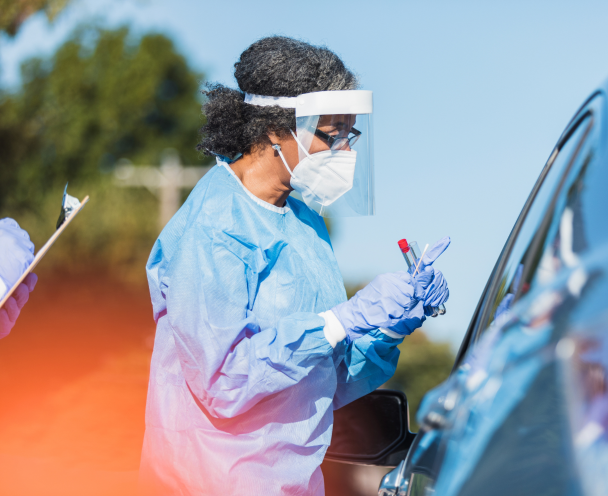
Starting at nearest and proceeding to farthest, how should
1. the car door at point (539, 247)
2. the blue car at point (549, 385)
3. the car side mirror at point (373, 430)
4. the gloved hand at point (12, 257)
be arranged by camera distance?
the blue car at point (549, 385), the car door at point (539, 247), the gloved hand at point (12, 257), the car side mirror at point (373, 430)

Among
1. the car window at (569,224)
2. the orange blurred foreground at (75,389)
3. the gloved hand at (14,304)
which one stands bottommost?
the orange blurred foreground at (75,389)

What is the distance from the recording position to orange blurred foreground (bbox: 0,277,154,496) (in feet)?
16.4

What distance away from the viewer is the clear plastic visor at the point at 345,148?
2.04m

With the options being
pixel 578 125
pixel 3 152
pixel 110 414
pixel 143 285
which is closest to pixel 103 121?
pixel 3 152

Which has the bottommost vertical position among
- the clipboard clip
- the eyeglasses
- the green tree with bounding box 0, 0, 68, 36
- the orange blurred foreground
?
the orange blurred foreground

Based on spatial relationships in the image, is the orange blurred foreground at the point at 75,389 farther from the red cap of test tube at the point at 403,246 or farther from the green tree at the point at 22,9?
the green tree at the point at 22,9

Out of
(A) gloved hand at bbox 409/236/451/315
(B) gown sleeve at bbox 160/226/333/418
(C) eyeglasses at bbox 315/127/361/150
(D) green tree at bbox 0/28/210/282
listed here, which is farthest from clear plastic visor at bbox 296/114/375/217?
(D) green tree at bbox 0/28/210/282

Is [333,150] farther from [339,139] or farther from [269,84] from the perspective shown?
[269,84]

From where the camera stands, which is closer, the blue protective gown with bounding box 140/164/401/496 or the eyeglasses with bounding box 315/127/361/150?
the blue protective gown with bounding box 140/164/401/496

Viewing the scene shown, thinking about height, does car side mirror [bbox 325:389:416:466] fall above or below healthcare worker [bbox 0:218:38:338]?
below

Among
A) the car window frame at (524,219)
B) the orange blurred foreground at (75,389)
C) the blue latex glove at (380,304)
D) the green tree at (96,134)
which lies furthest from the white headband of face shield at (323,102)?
the green tree at (96,134)

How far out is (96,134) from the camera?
12.9 m

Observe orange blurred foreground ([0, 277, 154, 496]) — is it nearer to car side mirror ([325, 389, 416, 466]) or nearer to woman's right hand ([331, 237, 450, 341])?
car side mirror ([325, 389, 416, 466])

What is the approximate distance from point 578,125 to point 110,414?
258 inches
